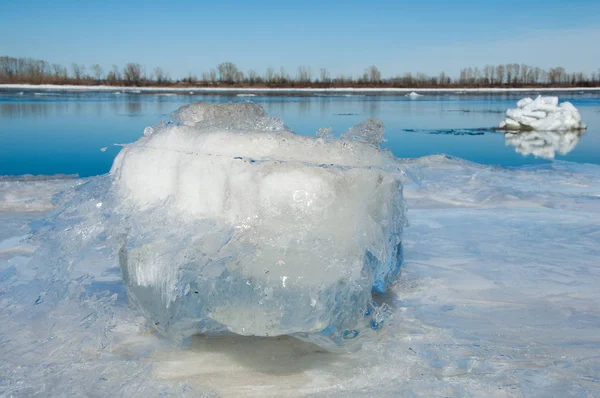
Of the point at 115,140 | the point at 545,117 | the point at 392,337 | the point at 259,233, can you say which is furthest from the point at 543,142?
the point at 259,233

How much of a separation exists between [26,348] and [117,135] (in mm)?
11250

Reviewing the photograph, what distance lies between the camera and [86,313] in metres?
2.38

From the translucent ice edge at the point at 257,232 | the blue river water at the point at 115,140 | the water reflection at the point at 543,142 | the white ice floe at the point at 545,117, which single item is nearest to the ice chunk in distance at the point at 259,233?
the translucent ice edge at the point at 257,232

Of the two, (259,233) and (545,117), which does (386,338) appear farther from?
(545,117)

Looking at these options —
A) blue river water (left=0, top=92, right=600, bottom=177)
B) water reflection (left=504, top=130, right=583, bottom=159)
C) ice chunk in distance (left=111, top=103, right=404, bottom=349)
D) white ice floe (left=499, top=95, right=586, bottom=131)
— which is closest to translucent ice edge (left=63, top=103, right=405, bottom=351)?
ice chunk in distance (left=111, top=103, right=404, bottom=349)

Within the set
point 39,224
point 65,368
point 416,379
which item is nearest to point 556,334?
point 416,379

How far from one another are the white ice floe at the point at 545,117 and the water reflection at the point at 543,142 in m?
0.17

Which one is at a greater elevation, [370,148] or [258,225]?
[370,148]

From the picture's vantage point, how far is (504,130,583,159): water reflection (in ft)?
36.5

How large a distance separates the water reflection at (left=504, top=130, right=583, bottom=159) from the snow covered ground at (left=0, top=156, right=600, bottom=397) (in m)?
8.11

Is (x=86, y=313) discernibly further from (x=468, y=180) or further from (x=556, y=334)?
(x=468, y=180)

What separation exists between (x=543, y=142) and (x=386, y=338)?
39.8 ft

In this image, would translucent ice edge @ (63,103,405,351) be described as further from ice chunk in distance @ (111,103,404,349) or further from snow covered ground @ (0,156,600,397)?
snow covered ground @ (0,156,600,397)

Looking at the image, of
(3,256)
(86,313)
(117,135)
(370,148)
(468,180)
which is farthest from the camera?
(117,135)
